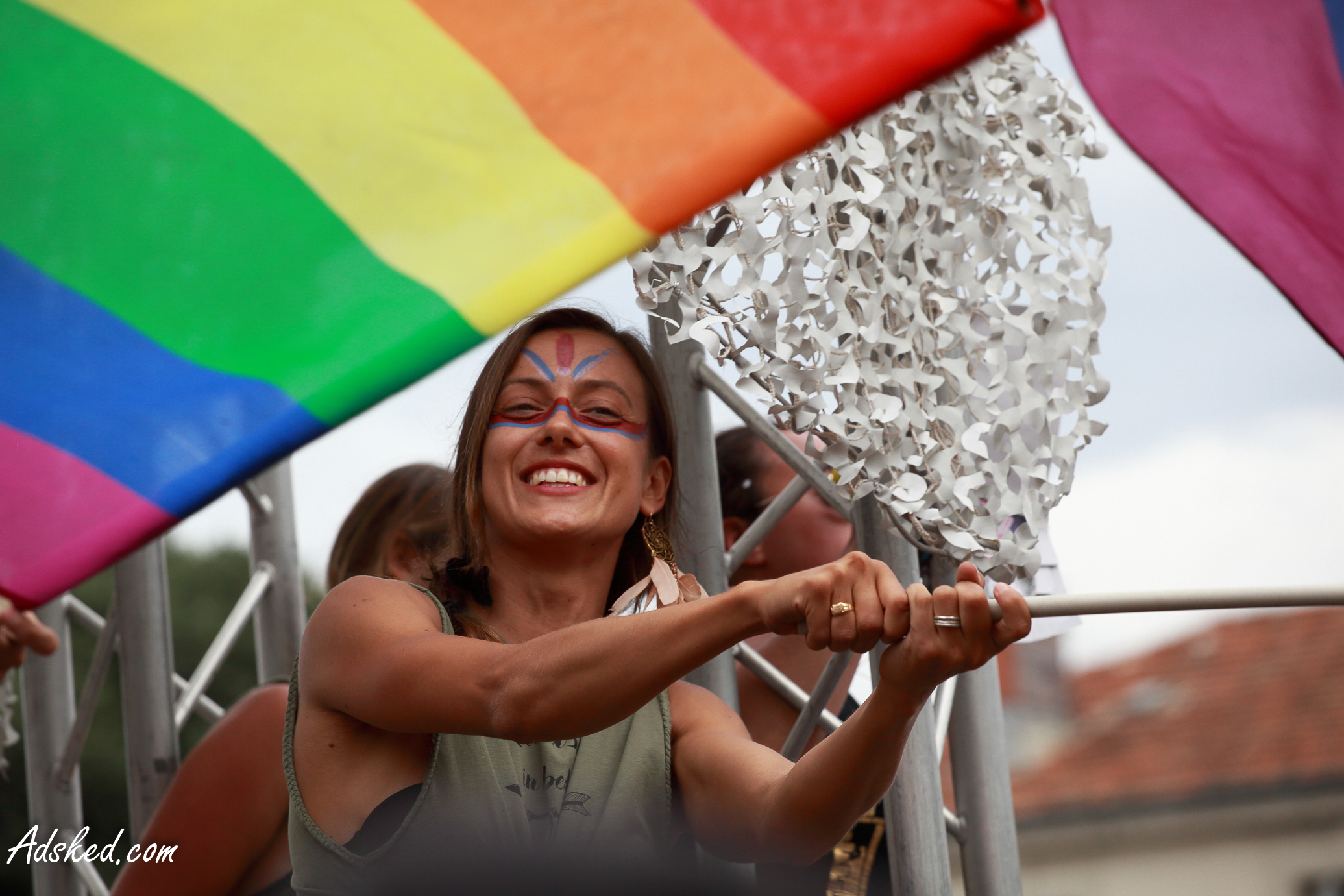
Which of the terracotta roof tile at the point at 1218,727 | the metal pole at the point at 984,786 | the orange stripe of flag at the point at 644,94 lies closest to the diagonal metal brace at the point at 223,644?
the metal pole at the point at 984,786

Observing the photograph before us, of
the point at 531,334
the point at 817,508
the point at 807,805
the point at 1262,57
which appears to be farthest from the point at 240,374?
the point at 817,508

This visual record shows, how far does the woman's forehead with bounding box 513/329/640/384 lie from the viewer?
1.85 m

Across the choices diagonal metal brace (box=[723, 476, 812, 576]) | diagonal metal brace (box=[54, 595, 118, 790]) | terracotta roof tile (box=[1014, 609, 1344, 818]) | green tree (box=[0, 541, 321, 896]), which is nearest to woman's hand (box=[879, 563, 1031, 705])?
diagonal metal brace (box=[723, 476, 812, 576])

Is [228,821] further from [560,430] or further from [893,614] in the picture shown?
[893,614]

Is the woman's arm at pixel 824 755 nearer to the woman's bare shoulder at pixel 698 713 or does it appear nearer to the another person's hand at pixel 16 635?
the woman's bare shoulder at pixel 698 713

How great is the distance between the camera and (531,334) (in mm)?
1882

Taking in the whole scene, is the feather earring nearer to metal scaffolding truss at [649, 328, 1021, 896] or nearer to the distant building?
metal scaffolding truss at [649, 328, 1021, 896]

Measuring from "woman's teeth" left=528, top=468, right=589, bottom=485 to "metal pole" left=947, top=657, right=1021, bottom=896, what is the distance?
0.77m

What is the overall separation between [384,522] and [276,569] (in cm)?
43

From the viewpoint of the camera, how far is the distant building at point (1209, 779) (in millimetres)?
18641

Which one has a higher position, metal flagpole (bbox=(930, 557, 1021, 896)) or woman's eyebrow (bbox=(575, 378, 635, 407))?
woman's eyebrow (bbox=(575, 378, 635, 407))

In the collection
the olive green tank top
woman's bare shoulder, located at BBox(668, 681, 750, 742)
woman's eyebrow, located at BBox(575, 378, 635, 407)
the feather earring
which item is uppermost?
woman's eyebrow, located at BBox(575, 378, 635, 407)

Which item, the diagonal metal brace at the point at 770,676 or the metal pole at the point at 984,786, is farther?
the diagonal metal brace at the point at 770,676

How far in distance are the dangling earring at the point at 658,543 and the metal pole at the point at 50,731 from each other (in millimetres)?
1870
